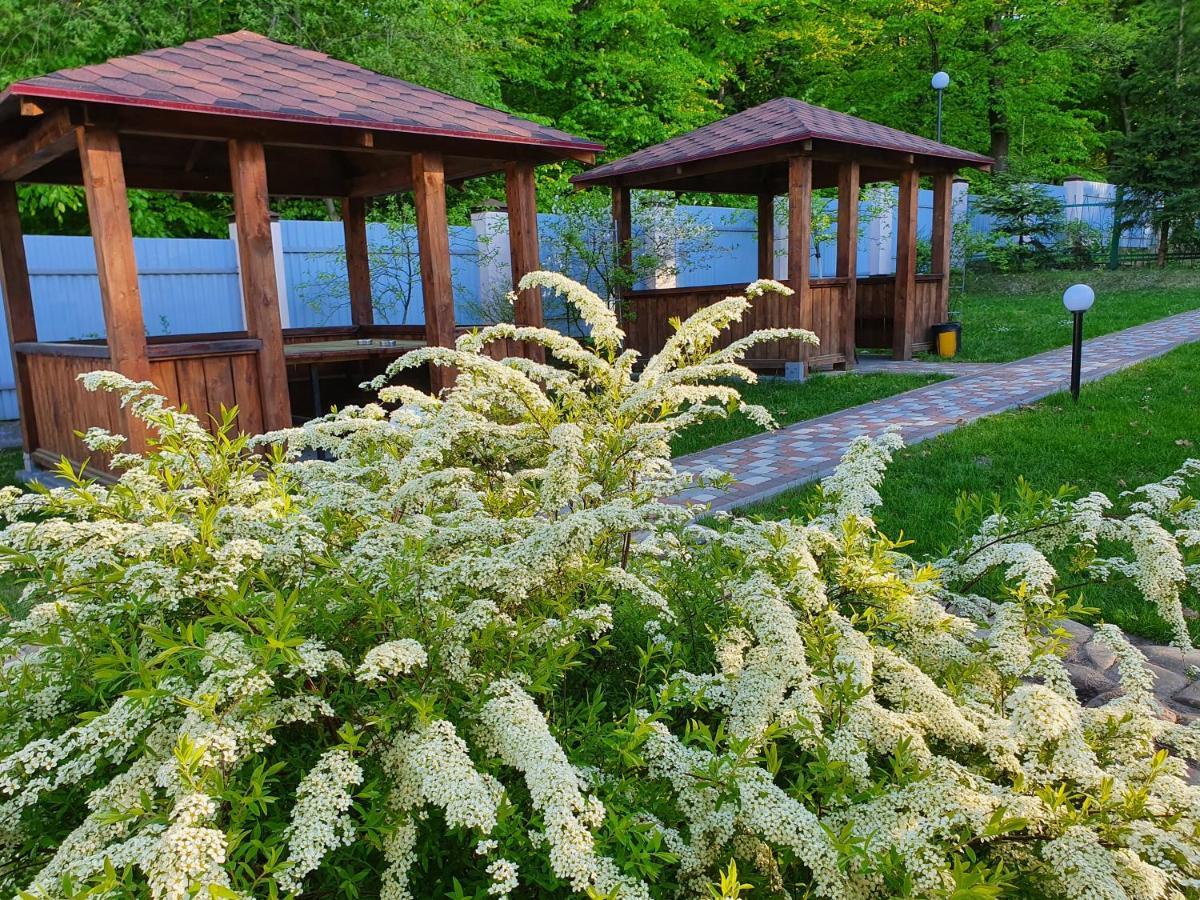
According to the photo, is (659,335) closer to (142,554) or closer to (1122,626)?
(1122,626)

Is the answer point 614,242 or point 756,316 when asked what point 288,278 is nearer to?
point 614,242

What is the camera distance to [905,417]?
7699 millimetres

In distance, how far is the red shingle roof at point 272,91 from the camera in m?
5.22

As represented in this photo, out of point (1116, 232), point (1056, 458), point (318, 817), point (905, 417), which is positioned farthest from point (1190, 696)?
point (1116, 232)

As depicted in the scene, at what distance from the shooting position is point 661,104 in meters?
19.9

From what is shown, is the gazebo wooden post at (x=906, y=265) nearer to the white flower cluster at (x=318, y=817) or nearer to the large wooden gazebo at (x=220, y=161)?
the large wooden gazebo at (x=220, y=161)

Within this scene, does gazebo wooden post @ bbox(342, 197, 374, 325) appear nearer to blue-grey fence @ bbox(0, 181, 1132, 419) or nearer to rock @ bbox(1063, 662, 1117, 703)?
blue-grey fence @ bbox(0, 181, 1132, 419)

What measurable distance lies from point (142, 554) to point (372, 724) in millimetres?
523

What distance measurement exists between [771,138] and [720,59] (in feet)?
51.1

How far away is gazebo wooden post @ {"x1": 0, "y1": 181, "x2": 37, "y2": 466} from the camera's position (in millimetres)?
6934

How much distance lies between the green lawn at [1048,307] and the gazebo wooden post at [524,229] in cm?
668

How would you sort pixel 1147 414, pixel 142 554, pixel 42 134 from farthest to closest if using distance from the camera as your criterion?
1. pixel 1147 414
2. pixel 42 134
3. pixel 142 554

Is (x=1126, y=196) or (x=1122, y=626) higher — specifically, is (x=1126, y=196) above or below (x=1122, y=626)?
above

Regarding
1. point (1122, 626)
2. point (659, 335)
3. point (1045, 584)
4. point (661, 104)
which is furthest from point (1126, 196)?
point (1045, 584)
